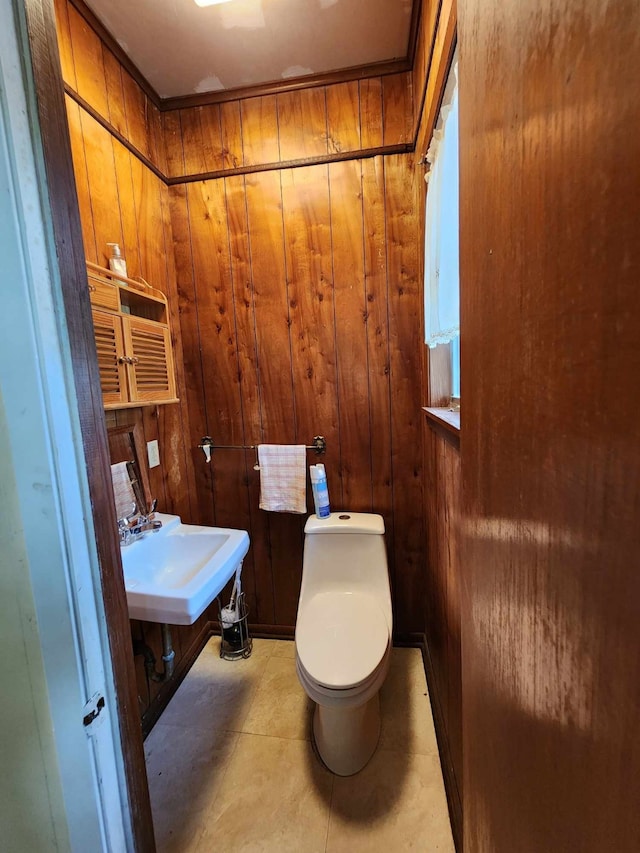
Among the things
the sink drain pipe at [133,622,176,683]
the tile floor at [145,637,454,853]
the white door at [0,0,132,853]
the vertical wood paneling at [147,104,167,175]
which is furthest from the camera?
the vertical wood paneling at [147,104,167,175]

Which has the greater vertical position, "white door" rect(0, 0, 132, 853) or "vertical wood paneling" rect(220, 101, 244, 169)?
"vertical wood paneling" rect(220, 101, 244, 169)

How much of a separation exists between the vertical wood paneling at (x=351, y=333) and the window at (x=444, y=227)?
17.1 inches

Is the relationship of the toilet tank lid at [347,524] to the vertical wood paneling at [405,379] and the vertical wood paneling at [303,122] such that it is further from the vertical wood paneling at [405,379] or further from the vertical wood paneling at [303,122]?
the vertical wood paneling at [303,122]

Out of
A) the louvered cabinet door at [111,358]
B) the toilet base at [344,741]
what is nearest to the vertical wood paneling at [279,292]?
the louvered cabinet door at [111,358]

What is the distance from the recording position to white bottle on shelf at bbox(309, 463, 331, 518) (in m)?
1.71

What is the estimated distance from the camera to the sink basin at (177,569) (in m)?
1.07

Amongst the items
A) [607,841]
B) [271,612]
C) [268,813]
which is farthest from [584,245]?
[271,612]

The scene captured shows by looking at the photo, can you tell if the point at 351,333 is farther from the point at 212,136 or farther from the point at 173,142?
the point at 173,142

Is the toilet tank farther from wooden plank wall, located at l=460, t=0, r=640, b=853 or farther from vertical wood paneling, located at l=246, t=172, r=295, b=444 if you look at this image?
wooden plank wall, located at l=460, t=0, r=640, b=853

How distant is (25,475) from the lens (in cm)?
47

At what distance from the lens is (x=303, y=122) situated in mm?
1613

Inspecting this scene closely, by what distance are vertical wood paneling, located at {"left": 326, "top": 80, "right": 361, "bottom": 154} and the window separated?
0.55m

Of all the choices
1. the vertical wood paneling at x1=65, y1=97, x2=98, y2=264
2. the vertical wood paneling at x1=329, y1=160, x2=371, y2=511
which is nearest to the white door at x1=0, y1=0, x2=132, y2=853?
the vertical wood paneling at x1=65, y1=97, x2=98, y2=264

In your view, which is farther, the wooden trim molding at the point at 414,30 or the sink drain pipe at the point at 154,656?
the sink drain pipe at the point at 154,656
